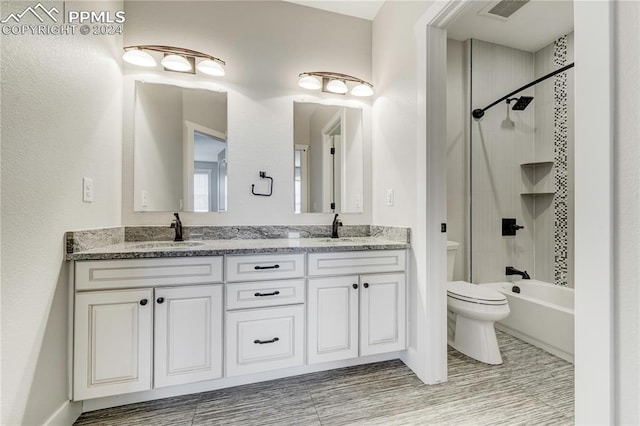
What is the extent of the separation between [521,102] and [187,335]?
11.6 ft

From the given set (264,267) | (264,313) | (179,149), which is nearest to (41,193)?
(179,149)

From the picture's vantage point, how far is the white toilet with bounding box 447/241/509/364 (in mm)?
1937

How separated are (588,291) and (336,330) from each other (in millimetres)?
1278

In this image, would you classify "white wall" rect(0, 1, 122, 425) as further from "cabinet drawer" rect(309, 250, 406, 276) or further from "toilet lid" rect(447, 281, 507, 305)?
"toilet lid" rect(447, 281, 507, 305)

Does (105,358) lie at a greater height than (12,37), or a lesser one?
lesser

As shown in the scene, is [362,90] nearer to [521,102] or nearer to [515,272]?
[521,102]

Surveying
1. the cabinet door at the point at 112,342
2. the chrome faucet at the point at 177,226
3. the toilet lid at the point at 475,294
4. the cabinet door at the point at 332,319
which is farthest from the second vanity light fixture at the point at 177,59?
the toilet lid at the point at 475,294

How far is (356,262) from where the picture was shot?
179 centimetres

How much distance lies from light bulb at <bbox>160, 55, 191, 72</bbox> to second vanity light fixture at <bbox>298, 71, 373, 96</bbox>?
843mm

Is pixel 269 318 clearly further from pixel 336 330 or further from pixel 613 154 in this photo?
pixel 613 154

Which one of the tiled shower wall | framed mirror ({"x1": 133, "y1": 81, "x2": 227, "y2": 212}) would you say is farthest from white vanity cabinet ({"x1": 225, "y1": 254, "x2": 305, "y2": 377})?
the tiled shower wall

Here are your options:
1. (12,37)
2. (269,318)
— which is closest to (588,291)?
(269,318)

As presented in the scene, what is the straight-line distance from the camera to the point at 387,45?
85.6 inches

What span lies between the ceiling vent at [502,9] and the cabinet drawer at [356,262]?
2.13 m
